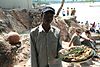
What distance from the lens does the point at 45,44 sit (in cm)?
262

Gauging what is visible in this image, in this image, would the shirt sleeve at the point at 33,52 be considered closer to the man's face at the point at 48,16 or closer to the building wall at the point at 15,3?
the man's face at the point at 48,16

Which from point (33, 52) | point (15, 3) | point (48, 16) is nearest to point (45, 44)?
point (33, 52)

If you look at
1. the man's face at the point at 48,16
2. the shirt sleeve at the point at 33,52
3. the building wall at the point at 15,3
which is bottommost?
the building wall at the point at 15,3

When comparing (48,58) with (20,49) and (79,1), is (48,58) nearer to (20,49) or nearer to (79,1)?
(20,49)

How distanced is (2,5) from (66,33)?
173 inches

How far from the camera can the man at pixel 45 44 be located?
102 inches

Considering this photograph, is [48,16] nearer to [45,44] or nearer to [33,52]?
[45,44]

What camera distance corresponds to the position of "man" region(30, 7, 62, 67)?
260cm

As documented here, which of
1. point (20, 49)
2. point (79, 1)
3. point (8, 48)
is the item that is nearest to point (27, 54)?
point (20, 49)

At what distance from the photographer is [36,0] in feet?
74.0

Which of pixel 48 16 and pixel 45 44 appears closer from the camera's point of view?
pixel 48 16

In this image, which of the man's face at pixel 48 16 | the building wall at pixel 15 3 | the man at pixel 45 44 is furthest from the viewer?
the building wall at pixel 15 3

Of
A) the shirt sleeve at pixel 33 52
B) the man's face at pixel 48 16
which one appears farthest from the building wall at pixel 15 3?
the man's face at pixel 48 16

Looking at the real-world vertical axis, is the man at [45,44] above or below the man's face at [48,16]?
below
